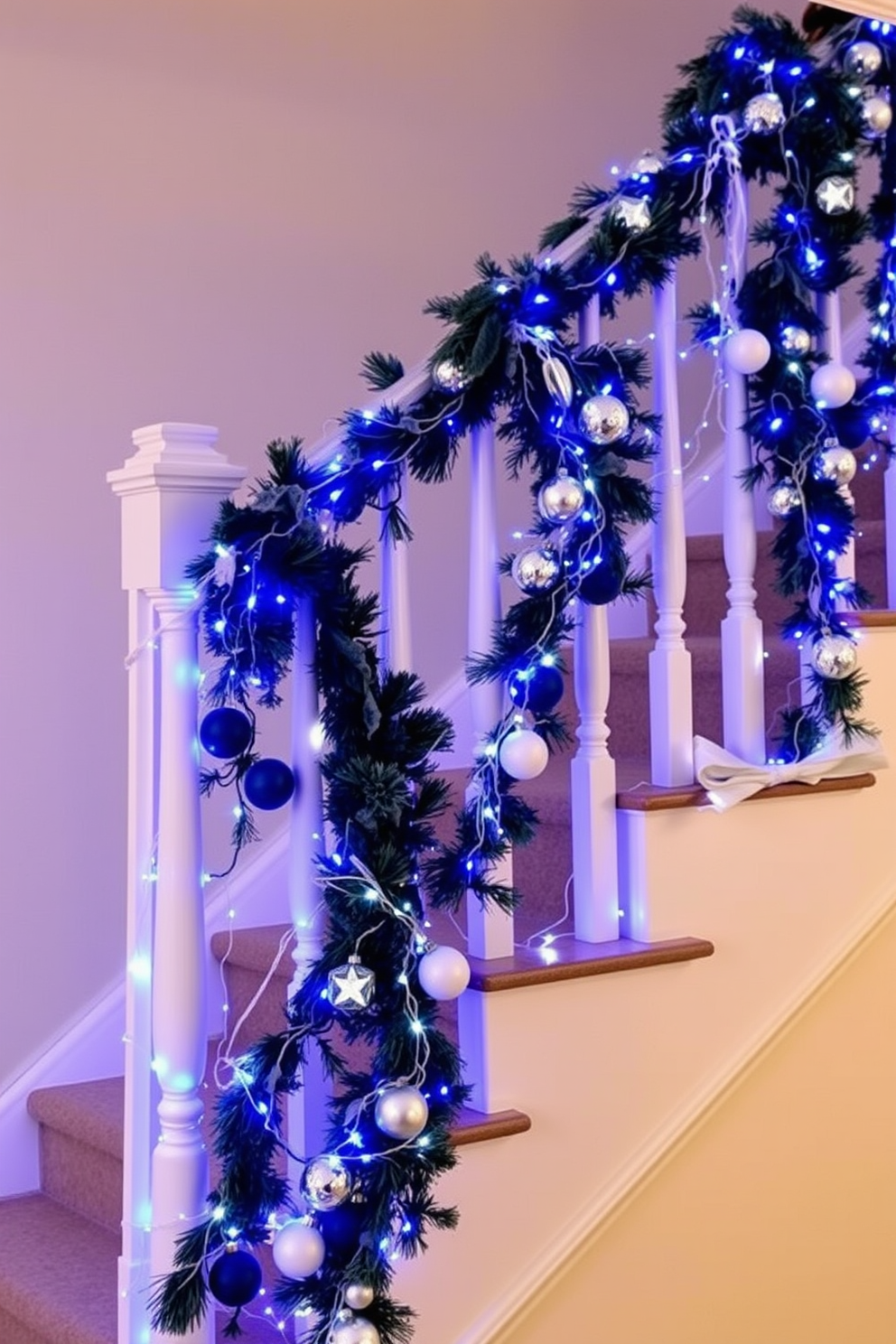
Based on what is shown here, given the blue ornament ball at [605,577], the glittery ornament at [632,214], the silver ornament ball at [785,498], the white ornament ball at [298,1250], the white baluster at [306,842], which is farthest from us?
the silver ornament ball at [785,498]

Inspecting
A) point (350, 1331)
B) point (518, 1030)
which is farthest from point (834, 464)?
point (350, 1331)

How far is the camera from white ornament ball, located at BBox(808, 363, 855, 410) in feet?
6.70

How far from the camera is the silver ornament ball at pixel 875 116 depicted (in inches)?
83.7

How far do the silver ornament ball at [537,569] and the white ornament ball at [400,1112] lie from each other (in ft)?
1.98

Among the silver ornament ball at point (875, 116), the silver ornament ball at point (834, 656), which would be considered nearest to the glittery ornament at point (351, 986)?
the silver ornament ball at point (834, 656)

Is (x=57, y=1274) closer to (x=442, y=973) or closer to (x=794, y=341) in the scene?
(x=442, y=973)

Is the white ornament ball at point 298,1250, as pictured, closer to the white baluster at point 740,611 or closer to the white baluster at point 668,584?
the white baluster at point 668,584

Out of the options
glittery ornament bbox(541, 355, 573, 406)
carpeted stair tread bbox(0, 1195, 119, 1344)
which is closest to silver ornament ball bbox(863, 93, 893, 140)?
glittery ornament bbox(541, 355, 573, 406)

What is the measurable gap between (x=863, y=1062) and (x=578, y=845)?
0.59 m

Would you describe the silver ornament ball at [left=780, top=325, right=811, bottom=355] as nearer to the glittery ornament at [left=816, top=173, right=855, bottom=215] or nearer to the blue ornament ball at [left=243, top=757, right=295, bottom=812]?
the glittery ornament at [left=816, top=173, right=855, bottom=215]

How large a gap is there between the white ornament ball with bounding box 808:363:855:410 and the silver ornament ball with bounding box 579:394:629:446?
15.3 inches

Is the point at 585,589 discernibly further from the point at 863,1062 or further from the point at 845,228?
the point at 863,1062

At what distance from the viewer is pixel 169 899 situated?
171 centimetres

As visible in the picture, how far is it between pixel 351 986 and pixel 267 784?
0.24 meters
